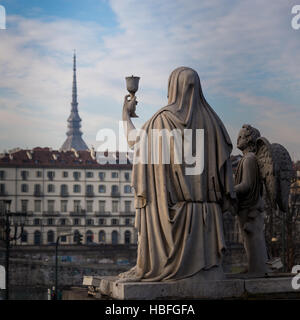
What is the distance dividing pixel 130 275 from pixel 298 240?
48228 millimetres

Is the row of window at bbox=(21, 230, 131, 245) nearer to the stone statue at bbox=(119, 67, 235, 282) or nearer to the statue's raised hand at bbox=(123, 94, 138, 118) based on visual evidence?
the statue's raised hand at bbox=(123, 94, 138, 118)

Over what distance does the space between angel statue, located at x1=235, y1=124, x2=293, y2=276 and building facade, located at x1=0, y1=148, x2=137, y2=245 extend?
451 feet

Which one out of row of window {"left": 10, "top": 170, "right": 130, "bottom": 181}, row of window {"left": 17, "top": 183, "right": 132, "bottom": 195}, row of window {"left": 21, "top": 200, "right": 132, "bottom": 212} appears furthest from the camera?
row of window {"left": 21, "top": 200, "right": 132, "bottom": 212}

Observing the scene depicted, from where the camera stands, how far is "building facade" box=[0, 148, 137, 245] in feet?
Result: 496

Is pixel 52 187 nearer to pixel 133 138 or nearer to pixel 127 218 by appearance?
pixel 127 218

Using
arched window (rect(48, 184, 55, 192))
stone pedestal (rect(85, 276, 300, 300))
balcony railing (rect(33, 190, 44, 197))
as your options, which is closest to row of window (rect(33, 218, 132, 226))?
balcony railing (rect(33, 190, 44, 197))

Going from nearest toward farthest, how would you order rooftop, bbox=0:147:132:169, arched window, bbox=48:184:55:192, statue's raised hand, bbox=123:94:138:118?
statue's raised hand, bbox=123:94:138:118 → rooftop, bbox=0:147:132:169 → arched window, bbox=48:184:55:192

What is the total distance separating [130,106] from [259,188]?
2104mm

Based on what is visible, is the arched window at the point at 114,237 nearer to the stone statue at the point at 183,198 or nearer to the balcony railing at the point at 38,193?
the balcony railing at the point at 38,193

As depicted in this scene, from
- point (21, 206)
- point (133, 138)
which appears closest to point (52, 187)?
point (21, 206)

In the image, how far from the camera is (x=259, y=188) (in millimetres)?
12680

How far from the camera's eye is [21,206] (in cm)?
15350

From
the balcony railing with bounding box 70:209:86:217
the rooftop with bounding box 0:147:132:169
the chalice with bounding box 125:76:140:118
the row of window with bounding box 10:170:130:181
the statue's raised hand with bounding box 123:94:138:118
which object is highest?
the rooftop with bounding box 0:147:132:169

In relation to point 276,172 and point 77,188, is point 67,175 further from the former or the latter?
point 276,172
